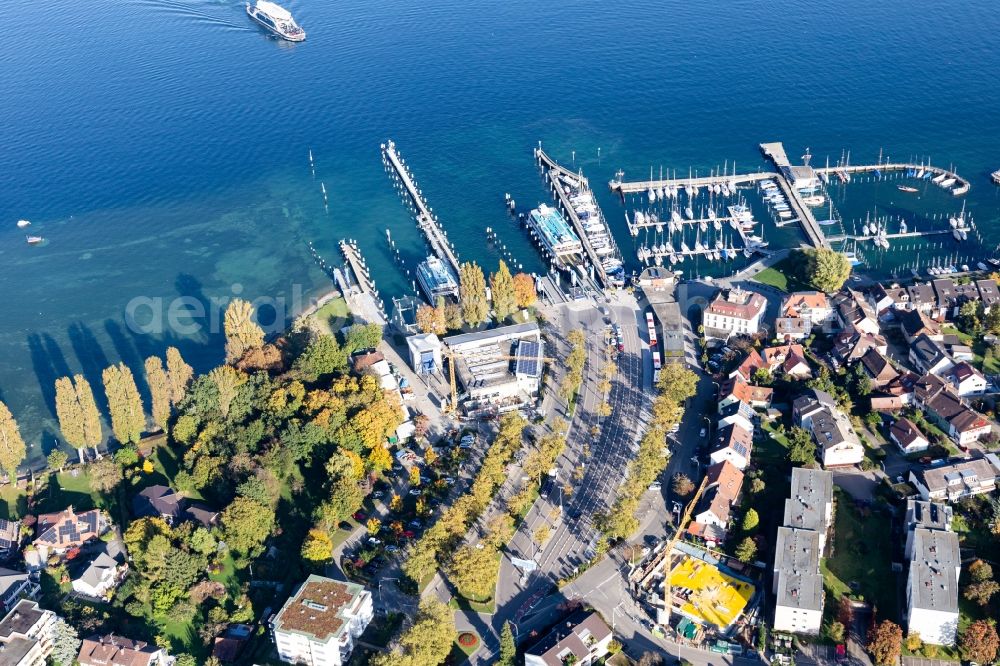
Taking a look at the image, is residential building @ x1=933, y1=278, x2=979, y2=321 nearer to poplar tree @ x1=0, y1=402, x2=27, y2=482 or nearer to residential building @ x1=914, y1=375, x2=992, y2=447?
residential building @ x1=914, y1=375, x2=992, y2=447

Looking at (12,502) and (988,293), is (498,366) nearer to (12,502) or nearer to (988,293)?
(12,502)

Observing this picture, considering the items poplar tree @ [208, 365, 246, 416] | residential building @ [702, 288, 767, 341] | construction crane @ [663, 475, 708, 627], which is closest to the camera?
construction crane @ [663, 475, 708, 627]

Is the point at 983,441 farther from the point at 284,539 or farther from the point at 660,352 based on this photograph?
the point at 284,539

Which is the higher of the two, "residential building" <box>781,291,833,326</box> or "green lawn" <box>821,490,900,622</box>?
"residential building" <box>781,291,833,326</box>

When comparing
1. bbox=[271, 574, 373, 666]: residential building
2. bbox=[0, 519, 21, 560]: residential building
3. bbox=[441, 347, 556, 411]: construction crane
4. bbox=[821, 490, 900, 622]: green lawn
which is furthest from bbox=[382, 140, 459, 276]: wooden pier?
bbox=[821, 490, 900, 622]: green lawn

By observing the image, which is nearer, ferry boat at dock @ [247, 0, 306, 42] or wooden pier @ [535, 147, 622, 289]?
wooden pier @ [535, 147, 622, 289]

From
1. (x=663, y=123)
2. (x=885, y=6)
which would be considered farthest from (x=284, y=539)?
(x=885, y=6)

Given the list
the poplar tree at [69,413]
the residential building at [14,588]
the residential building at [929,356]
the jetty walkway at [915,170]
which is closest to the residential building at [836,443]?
the residential building at [929,356]

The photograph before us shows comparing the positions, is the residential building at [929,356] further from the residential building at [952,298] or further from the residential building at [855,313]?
the residential building at [952,298]
